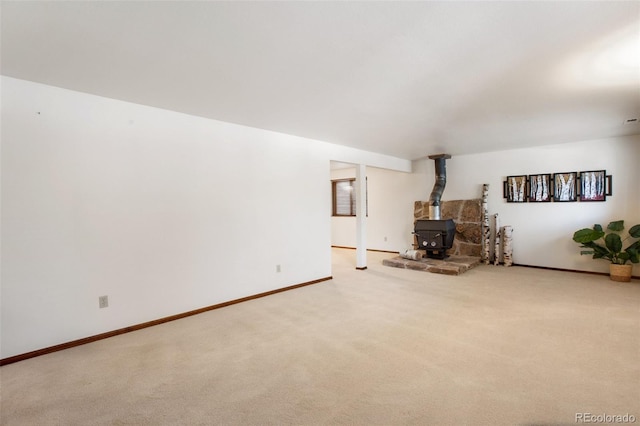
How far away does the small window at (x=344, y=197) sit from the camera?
8.60m

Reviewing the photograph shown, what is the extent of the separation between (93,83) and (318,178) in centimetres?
306

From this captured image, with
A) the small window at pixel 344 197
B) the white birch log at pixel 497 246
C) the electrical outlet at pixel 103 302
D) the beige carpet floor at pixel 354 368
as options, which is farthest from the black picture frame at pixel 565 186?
the electrical outlet at pixel 103 302

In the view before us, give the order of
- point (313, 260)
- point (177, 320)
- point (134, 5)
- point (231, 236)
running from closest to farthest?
point (134, 5), point (177, 320), point (231, 236), point (313, 260)

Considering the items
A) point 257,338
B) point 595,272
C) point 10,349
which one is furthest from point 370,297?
point 595,272

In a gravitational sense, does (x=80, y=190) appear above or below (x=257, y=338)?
above

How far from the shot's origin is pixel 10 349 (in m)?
2.50

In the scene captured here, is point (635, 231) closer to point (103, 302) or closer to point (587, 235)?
point (587, 235)

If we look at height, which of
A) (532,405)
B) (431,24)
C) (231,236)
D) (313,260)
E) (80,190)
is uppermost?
(431,24)

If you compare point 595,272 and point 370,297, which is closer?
point 370,297

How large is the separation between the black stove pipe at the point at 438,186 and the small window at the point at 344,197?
8.19 feet

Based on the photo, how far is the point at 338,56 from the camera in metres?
2.22

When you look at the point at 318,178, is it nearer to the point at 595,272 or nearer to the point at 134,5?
the point at 134,5

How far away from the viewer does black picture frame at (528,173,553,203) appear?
559cm

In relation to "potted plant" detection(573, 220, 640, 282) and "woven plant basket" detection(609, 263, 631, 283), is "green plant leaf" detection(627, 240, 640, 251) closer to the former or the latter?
"potted plant" detection(573, 220, 640, 282)
